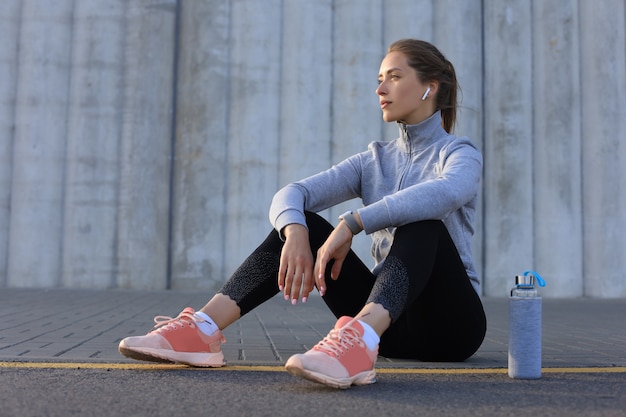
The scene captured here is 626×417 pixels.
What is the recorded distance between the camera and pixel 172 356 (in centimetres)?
210

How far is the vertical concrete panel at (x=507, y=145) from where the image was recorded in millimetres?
7168

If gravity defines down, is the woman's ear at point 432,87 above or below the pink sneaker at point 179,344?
above

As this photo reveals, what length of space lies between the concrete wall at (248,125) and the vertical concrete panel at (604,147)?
0.02 meters

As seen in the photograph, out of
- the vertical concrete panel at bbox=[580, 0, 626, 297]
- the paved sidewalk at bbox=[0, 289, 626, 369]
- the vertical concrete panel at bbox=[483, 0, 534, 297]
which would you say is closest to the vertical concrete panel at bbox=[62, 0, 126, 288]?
the paved sidewalk at bbox=[0, 289, 626, 369]

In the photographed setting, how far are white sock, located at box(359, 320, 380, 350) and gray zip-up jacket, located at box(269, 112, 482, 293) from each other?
0.30 m

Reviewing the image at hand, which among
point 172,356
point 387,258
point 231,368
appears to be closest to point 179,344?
point 172,356

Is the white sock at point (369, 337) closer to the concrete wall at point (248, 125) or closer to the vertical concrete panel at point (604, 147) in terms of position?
the concrete wall at point (248, 125)

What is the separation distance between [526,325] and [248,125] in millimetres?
5583

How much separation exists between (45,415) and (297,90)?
20.1 ft

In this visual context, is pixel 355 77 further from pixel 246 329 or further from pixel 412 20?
pixel 246 329

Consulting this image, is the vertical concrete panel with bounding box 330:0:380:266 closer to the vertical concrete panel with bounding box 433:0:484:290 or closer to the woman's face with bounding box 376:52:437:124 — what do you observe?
the vertical concrete panel with bounding box 433:0:484:290

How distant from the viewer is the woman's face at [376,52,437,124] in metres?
2.32

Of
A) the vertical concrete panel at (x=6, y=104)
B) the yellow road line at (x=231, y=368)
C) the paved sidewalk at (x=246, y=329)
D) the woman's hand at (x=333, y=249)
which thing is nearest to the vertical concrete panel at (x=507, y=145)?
the paved sidewalk at (x=246, y=329)

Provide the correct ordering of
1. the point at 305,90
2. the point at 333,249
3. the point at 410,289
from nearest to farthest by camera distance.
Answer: the point at 410,289 → the point at 333,249 → the point at 305,90
